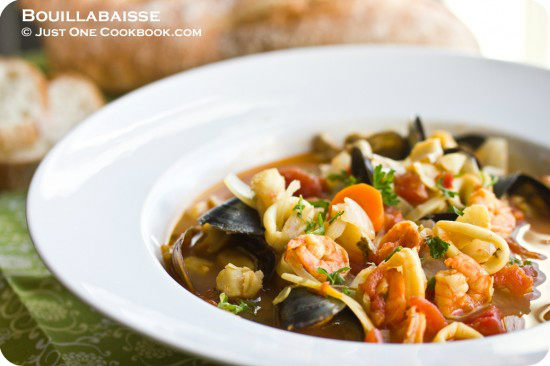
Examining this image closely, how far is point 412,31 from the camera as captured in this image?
5.76 meters

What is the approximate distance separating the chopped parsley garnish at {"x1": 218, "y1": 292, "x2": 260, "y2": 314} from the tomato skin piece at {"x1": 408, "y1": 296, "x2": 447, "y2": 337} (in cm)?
72

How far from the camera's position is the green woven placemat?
313 centimetres

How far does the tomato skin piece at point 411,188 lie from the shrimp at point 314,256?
807 millimetres

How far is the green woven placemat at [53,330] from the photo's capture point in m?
3.13

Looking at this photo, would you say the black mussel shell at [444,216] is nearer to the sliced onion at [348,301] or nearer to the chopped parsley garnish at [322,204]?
the chopped parsley garnish at [322,204]

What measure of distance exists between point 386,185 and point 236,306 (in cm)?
117

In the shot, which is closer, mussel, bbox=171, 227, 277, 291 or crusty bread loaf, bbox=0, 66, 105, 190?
mussel, bbox=171, 227, 277, 291

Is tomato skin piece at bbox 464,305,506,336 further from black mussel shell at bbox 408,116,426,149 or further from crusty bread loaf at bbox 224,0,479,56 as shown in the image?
crusty bread loaf at bbox 224,0,479,56

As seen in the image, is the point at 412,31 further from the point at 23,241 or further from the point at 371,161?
the point at 23,241

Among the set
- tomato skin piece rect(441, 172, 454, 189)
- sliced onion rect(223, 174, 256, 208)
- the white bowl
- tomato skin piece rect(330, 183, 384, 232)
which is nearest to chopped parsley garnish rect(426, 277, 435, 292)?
tomato skin piece rect(330, 183, 384, 232)

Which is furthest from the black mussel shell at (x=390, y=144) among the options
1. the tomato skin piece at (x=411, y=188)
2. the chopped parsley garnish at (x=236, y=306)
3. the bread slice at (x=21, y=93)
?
the bread slice at (x=21, y=93)

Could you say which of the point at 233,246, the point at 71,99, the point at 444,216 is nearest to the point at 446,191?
the point at 444,216

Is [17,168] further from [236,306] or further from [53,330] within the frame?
[236,306]

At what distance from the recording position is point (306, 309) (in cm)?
287
